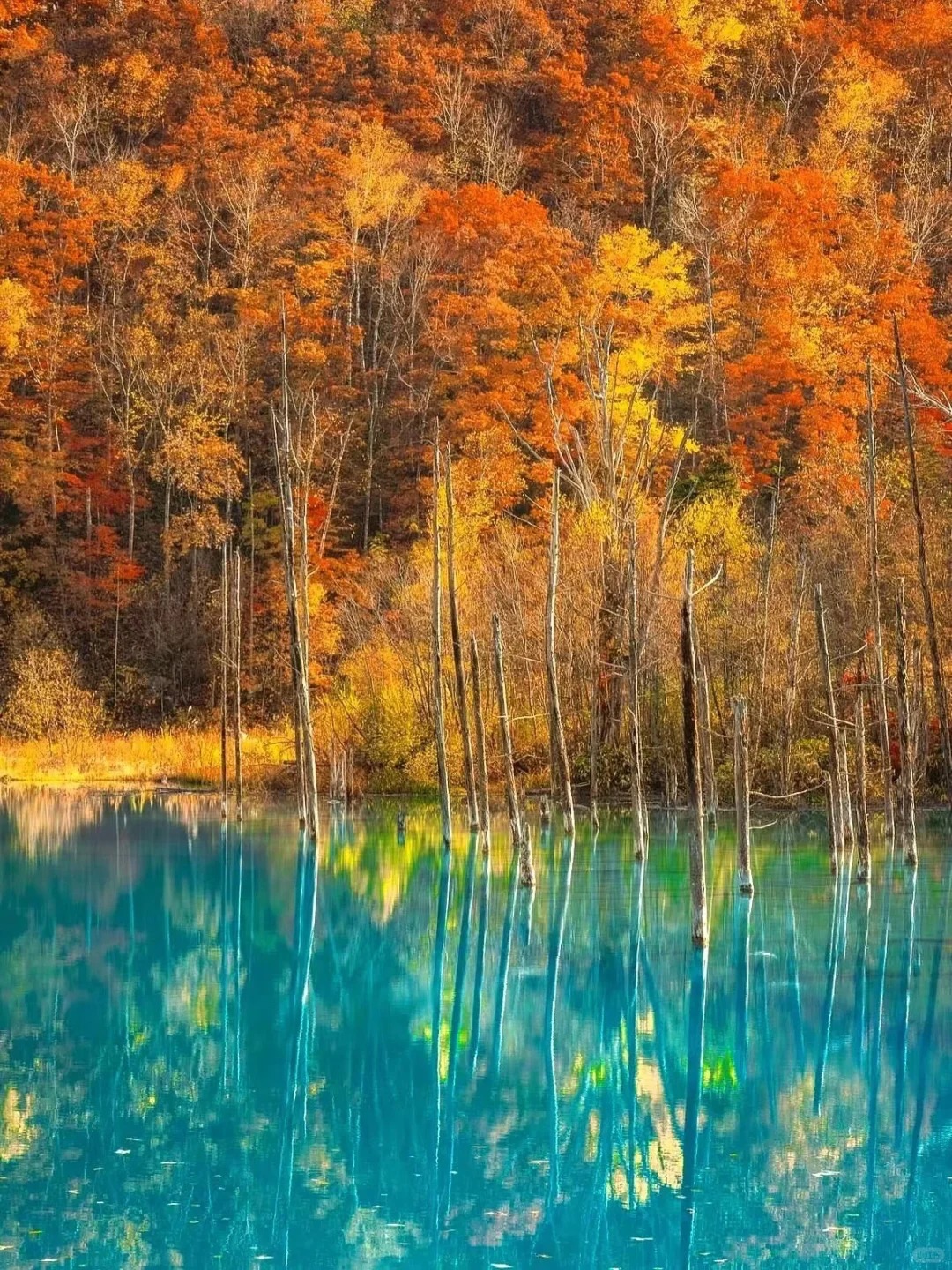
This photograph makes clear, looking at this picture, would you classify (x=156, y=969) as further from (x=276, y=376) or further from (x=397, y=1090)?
(x=276, y=376)

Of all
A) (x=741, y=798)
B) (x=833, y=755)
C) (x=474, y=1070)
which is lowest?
(x=474, y=1070)

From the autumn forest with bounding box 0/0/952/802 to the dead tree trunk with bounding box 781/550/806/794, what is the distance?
0.58 feet

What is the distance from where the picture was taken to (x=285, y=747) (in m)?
38.8

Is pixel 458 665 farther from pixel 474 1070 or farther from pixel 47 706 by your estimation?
pixel 47 706

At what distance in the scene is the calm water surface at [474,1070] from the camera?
945cm

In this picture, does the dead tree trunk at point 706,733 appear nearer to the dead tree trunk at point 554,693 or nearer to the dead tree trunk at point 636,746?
the dead tree trunk at point 636,746

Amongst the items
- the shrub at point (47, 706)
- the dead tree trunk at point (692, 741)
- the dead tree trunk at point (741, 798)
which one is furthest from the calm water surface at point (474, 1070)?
the shrub at point (47, 706)

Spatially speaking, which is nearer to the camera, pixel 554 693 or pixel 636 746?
pixel 636 746

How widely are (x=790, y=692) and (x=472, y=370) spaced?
23789 mm

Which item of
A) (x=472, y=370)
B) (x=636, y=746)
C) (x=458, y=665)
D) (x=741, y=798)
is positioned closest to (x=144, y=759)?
(x=472, y=370)

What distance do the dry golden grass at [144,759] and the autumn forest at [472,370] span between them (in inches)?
45.1

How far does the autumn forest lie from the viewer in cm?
3231

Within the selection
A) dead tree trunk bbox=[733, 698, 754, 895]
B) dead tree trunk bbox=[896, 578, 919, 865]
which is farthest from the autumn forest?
dead tree trunk bbox=[733, 698, 754, 895]

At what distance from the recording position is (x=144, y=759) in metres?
42.6
